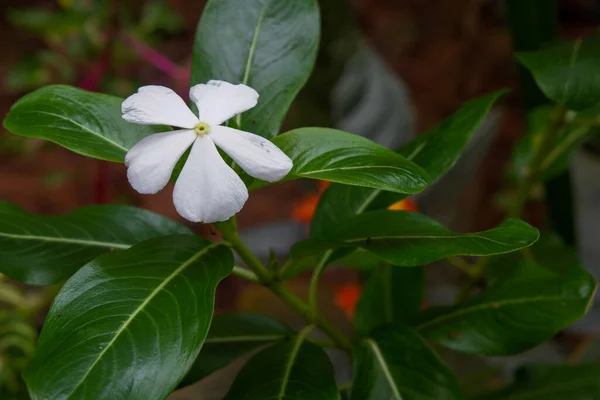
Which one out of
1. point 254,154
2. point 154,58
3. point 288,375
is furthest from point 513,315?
point 154,58

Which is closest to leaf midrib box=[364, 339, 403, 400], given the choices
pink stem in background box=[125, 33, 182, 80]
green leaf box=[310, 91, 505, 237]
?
green leaf box=[310, 91, 505, 237]

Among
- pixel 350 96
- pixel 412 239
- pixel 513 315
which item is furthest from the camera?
pixel 350 96

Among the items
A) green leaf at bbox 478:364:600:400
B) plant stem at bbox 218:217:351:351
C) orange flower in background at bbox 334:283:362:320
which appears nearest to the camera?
plant stem at bbox 218:217:351:351

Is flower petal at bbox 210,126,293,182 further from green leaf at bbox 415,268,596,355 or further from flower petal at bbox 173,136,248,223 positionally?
green leaf at bbox 415,268,596,355

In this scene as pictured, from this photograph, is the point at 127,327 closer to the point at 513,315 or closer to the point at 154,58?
the point at 513,315

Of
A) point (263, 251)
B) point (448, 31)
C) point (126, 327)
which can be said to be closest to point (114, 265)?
point (126, 327)

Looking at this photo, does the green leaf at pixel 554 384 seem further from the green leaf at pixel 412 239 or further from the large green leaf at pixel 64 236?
the large green leaf at pixel 64 236
